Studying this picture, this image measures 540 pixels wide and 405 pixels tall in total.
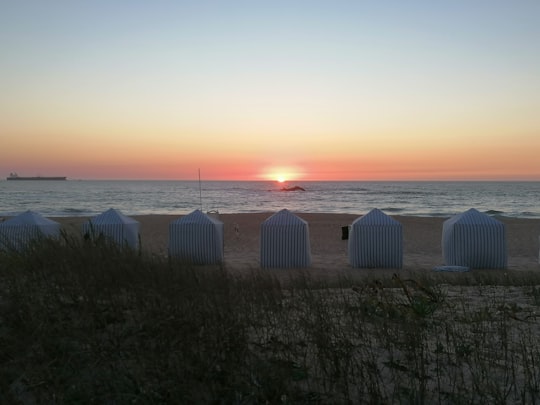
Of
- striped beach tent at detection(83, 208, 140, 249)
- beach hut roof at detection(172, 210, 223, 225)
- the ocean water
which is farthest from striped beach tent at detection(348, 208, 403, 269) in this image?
the ocean water

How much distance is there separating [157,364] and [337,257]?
1282cm

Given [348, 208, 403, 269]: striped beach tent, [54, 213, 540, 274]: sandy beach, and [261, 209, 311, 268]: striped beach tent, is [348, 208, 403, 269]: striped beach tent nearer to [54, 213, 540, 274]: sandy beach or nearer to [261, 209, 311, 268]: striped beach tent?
[54, 213, 540, 274]: sandy beach

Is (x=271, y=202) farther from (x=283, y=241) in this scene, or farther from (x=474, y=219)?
(x=474, y=219)

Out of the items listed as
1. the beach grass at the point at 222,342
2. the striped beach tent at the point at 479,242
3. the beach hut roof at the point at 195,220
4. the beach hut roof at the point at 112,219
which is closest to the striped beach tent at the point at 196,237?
the beach hut roof at the point at 195,220

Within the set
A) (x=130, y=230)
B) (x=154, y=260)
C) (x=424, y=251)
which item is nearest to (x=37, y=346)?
(x=154, y=260)

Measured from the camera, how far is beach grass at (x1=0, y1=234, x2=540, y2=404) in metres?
3.07

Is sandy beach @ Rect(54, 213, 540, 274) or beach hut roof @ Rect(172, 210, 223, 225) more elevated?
beach hut roof @ Rect(172, 210, 223, 225)

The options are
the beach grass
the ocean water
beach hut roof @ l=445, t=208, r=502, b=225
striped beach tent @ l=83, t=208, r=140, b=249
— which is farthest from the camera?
the ocean water

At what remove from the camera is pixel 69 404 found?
3.00m

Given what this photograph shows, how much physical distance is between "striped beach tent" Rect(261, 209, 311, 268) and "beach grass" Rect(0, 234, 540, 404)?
726cm

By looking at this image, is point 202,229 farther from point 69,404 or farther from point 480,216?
point 69,404

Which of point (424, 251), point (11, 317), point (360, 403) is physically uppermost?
point (11, 317)

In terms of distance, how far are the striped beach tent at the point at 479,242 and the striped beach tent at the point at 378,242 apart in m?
1.36

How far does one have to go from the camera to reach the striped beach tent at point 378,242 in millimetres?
12375
